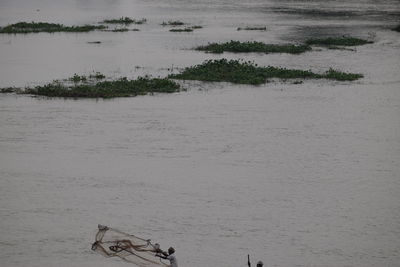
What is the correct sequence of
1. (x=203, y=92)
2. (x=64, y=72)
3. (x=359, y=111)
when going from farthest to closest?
(x=64, y=72) → (x=203, y=92) → (x=359, y=111)

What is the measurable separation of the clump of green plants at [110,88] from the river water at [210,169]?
98cm

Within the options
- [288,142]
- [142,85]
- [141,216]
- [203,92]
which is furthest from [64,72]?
[141,216]

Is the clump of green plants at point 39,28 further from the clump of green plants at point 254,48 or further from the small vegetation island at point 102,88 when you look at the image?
the small vegetation island at point 102,88

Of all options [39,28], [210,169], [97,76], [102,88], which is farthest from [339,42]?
[39,28]

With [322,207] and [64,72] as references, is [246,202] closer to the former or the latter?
[322,207]

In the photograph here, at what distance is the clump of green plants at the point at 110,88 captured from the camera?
32188 millimetres

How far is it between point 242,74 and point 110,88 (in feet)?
30.3

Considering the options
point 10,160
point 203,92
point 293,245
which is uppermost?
point 203,92

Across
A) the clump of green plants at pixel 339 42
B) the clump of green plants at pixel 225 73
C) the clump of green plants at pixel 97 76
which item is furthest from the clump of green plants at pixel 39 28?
the clump of green plants at pixel 225 73

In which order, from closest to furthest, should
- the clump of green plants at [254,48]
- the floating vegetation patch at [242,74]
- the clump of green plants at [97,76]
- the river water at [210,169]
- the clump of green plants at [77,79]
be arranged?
the river water at [210,169] < the clump of green plants at [77,79] < the clump of green plants at [97,76] < the floating vegetation patch at [242,74] < the clump of green plants at [254,48]

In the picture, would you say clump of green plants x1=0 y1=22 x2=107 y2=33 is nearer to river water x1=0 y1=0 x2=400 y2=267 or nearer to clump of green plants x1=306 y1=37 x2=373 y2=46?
river water x1=0 y1=0 x2=400 y2=267

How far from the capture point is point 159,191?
20516mm

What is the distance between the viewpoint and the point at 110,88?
1299 inches

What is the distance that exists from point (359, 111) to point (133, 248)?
1901cm
